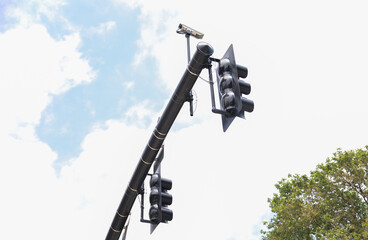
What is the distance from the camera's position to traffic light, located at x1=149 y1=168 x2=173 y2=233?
318 inches

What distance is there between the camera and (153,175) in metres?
8.75

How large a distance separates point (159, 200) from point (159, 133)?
138cm

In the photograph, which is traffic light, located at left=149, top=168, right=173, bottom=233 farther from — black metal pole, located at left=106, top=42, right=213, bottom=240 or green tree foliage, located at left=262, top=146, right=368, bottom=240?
green tree foliage, located at left=262, top=146, right=368, bottom=240

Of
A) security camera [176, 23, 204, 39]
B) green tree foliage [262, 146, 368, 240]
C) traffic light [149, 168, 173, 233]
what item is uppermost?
green tree foliage [262, 146, 368, 240]

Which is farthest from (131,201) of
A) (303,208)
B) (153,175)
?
(303,208)

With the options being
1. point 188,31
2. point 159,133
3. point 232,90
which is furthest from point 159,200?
point 188,31

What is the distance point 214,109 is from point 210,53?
1295 millimetres

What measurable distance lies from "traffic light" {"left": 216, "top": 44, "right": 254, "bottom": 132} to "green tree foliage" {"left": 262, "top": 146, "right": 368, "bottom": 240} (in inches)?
651

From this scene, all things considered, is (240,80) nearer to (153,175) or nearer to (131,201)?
(153,175)

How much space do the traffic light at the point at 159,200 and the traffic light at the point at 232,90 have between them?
2.35m

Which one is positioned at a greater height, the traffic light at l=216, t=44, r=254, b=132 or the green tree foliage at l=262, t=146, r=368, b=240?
the green tree foliage at l=262, t=146, r=368, b=240

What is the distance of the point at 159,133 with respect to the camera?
826 cm

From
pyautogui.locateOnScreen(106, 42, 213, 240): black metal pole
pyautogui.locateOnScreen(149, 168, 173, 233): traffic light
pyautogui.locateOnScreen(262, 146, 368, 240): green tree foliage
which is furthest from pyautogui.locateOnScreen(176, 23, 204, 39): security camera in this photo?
pyautogui.locateOnScreen(262, 146, 368, 240): green tree foliage

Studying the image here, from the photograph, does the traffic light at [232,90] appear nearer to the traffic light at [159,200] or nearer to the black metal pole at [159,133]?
the black metal pole at [159,133]
